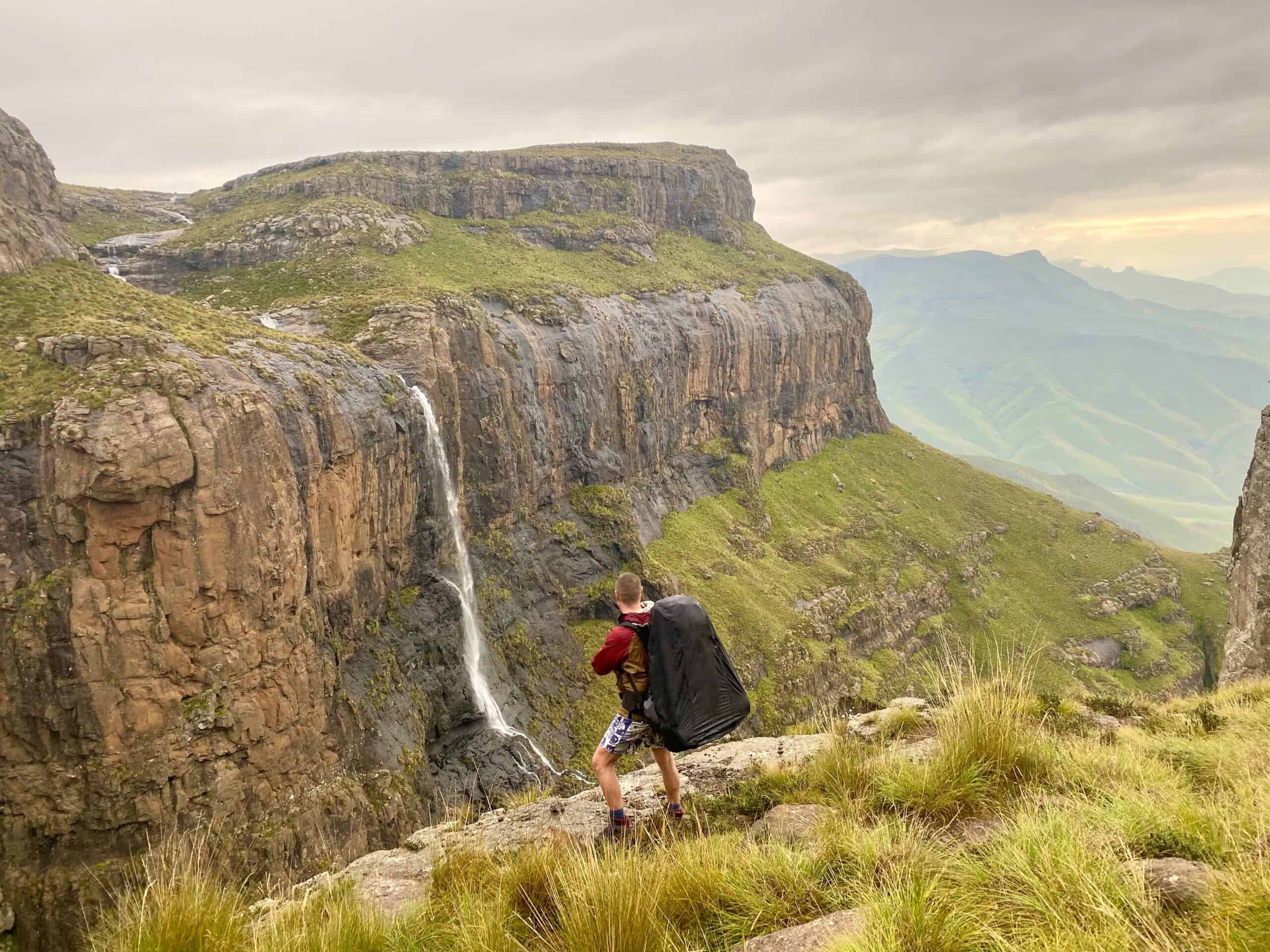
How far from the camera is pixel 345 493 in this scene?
1135 inches

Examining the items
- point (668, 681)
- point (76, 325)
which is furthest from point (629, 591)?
point (76, 325)

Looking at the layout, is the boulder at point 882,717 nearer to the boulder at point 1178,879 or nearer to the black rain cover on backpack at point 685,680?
the black rain cover on backpack at point 685,680

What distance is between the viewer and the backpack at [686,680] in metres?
7.61

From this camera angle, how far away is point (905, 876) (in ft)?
17.3

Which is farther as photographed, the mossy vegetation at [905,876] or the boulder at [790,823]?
the boulder at [790,823]

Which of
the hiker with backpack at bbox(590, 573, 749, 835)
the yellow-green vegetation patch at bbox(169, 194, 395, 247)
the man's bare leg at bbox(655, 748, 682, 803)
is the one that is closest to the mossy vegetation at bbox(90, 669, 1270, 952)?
the man's bare leg at bbox(655, 748, 682, 803)

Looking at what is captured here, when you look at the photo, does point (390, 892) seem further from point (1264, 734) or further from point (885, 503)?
point (885, 503)

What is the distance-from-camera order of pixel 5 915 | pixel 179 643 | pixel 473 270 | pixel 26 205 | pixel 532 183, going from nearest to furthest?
pixel 5 915 < pixel 179 643 < pixel 26 205 < pixel 473 270 < pixel 532 183

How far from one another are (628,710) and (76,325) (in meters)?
24.7

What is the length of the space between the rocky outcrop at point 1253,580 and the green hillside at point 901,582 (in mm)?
24890

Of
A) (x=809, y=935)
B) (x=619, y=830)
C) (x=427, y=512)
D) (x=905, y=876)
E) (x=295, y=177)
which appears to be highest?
(x=295, y=177)

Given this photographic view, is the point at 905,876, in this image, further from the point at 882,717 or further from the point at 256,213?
the point at 256,213

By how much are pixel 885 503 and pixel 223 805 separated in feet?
213

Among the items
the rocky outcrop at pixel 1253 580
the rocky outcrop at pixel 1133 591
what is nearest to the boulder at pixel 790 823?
the rocky outcrop at pixel 1253 580
